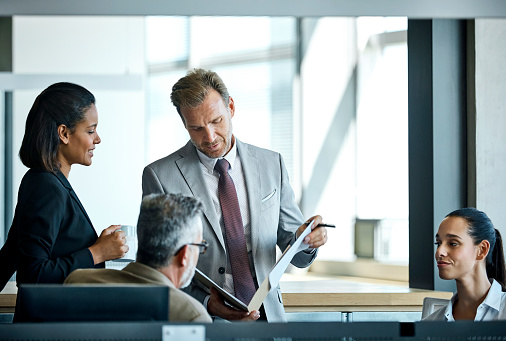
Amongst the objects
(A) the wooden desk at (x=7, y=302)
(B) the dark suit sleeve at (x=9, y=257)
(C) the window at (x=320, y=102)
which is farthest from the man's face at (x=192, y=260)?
(C) the window at (x=320, y=102)

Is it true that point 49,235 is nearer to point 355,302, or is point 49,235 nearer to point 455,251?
point 455,251

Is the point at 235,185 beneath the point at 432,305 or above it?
above

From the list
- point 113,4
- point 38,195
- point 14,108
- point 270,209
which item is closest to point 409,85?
point 270,209

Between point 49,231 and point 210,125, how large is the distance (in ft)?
2.39

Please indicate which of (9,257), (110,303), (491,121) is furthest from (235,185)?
(491,121)

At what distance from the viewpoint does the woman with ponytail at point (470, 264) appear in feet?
8.52

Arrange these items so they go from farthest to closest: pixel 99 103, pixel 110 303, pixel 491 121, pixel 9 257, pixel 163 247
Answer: pixel 99 103 → pixel 491 121 → pixel 9 257 → pixel 163 247 → pixel 110 303

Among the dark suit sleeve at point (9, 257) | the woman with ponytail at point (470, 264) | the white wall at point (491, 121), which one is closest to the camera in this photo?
the dark suit sleeve at point (9, 257)

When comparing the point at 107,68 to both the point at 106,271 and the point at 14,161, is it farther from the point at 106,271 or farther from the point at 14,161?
the point at 106,271

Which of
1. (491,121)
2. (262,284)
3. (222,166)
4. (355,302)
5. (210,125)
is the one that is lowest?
(355,302)

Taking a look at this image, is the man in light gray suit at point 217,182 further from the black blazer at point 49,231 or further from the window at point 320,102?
the window at point 320,102

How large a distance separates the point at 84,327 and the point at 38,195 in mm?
997

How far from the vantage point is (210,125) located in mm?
2551

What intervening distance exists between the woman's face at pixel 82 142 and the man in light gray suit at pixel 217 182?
339mm
